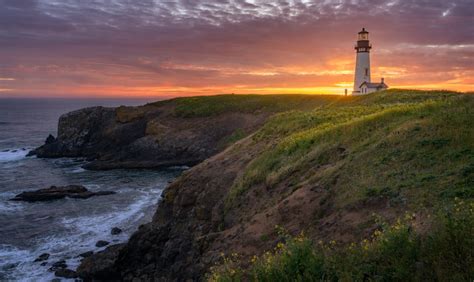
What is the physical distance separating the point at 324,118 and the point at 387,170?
1302cm

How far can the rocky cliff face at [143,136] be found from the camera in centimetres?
5494

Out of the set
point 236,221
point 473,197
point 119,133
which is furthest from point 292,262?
point 119,133

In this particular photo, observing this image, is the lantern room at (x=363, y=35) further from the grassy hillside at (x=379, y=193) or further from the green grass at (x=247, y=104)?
the grassy hillside at (x=379, y=193)

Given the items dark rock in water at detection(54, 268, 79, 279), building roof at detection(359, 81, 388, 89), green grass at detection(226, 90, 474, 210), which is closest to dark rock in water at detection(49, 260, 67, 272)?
dark rock in water at detection(54, 268, 79, 279)

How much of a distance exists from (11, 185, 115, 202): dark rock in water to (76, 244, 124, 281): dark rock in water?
16.7 metres

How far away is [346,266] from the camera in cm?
709

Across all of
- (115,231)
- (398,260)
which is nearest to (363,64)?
(115,231)

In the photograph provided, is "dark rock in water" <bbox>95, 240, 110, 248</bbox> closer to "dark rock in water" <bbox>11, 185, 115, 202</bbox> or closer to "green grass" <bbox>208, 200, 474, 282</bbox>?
"dark rock in water" <bbox>11, 185, 115, 202</bbox>

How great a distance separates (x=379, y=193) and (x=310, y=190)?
251cm

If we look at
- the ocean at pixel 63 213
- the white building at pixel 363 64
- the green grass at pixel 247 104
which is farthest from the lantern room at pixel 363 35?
the ocean at pixel 63 213

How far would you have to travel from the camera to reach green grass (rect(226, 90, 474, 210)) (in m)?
10.7

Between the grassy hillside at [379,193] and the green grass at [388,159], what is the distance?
31 mm

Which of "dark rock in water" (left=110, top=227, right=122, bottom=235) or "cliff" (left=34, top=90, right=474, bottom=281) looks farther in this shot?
"dark rock in water" (left=110, top=227, right=122, bottom=235)

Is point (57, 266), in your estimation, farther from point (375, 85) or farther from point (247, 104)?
point (247, 104)
